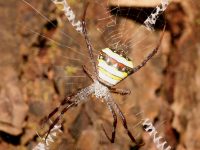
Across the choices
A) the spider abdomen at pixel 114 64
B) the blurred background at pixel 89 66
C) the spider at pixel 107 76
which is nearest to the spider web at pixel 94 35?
the blurred background at pixel 89 66

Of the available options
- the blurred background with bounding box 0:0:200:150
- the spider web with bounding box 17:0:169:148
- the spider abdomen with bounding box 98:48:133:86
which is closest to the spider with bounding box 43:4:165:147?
the spider abdomen with bounding box 98:48:133:86

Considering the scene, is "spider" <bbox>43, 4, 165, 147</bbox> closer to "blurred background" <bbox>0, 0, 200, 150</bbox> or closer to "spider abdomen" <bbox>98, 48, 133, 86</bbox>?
"spider abdomen" <bbox>98, 48, 133, 86</bbox>

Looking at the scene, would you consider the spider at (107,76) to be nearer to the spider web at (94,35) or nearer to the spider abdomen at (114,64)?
the spider abdomen at (114,64)

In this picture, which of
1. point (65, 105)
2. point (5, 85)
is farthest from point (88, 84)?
point (5, 85)

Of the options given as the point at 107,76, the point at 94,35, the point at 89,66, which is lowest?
the point at 107,76

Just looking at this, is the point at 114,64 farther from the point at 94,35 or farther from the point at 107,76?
the point at 94,35

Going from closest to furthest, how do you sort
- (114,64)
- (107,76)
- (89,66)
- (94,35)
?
(114,64)
(107,76)
(89,66)
(94,35)

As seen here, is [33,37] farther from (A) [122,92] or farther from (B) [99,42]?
(A) [122,92]

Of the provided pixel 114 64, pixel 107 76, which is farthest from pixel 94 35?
pixel 114 64
